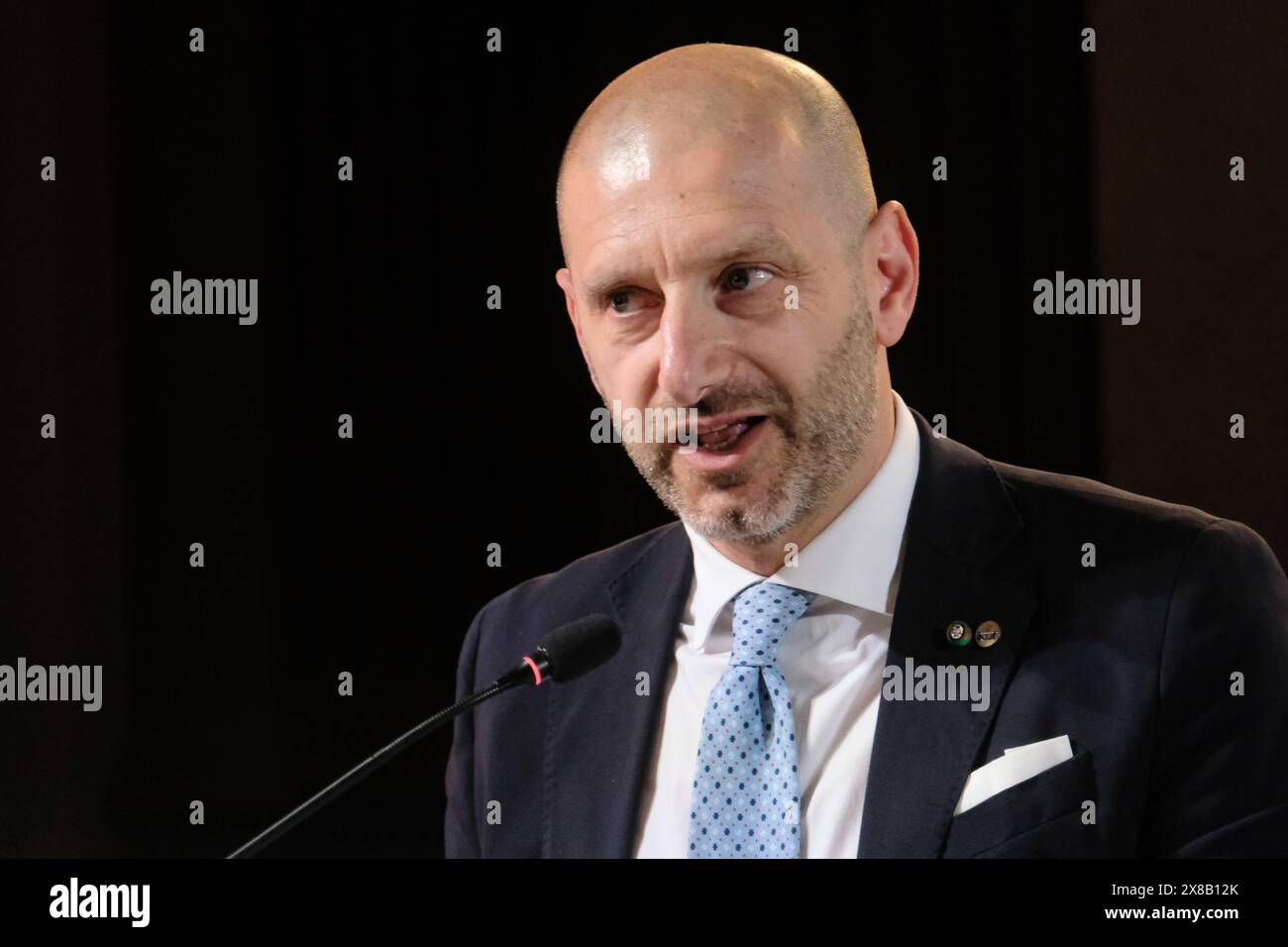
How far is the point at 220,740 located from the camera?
7.42ft

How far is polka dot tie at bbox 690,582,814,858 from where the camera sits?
71.2 inches

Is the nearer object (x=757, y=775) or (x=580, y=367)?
(x=757, y=775)

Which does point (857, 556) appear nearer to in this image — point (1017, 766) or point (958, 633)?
point (958, 633)

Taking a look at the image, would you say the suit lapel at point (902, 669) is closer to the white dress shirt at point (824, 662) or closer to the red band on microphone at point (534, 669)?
the white dress shirt at point (824, 662)

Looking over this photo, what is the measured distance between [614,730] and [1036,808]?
574 millimetres

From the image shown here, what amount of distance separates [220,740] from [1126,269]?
157 centimetres

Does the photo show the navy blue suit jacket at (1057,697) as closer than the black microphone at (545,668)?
No

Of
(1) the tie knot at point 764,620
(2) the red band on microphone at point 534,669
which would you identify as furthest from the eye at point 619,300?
(2) the red band on microphone at point 534,669

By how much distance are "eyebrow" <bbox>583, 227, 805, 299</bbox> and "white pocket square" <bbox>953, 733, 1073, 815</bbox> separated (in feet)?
2.19

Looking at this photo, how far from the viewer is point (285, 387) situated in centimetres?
228

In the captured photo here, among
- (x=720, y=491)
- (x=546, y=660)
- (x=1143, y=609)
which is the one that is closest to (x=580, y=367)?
(x=720, y=491)

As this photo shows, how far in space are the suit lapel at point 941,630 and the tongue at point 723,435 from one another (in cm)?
26

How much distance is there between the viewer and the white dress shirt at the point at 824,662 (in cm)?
180
